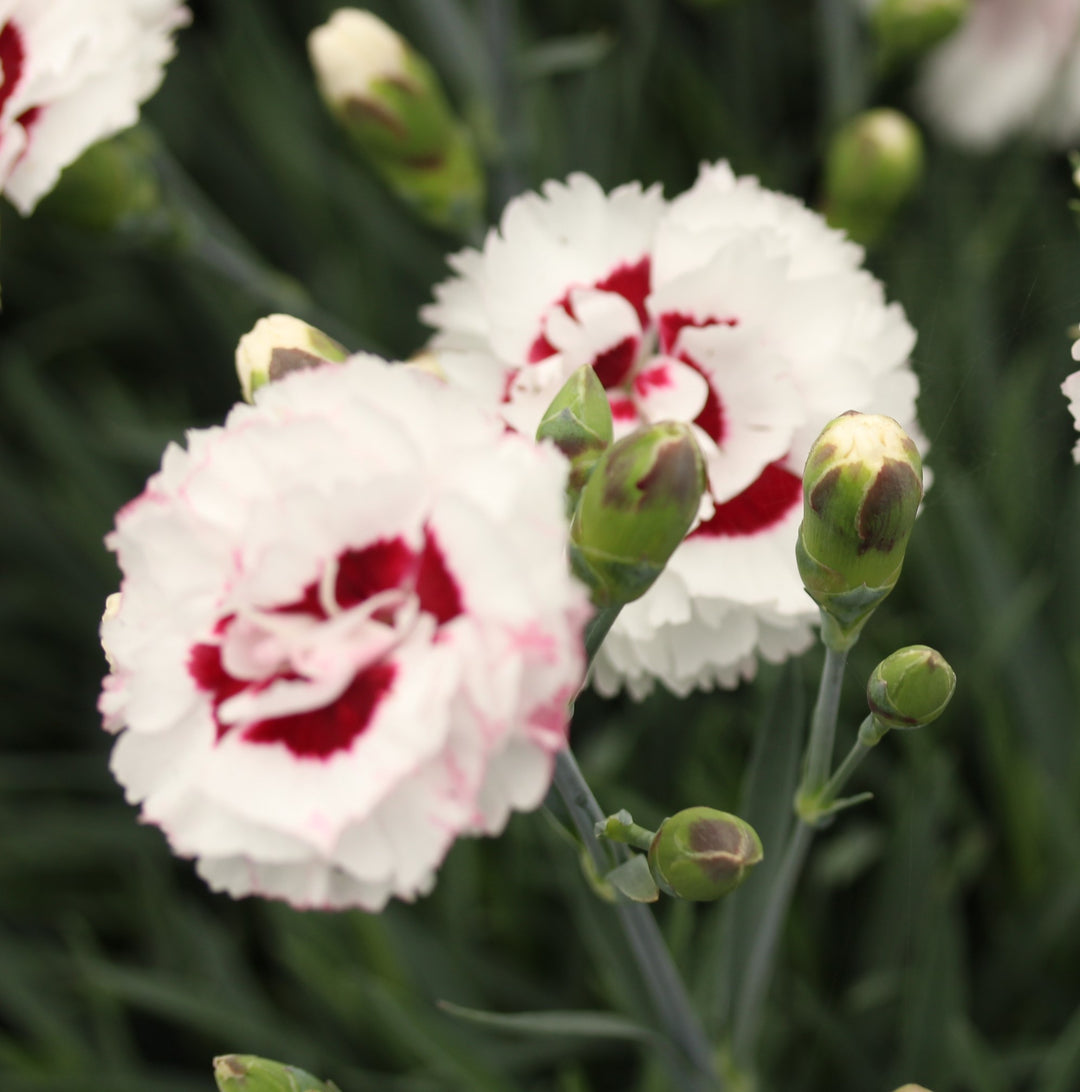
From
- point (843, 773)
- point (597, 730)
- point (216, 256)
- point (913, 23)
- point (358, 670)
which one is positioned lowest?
point (597, 730)

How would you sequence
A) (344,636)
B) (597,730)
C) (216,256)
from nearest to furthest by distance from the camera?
(344,636) → (216,256) → (597,730)

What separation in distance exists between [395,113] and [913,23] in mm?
424

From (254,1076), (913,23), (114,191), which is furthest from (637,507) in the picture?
(913,23)

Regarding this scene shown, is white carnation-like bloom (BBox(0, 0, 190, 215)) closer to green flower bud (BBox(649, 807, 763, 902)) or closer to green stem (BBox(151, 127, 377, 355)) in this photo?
green stem (BBox(151, 127, 377, 355))

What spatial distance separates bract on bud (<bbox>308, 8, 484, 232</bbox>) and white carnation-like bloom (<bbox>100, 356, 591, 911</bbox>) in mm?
508

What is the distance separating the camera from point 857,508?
487 millimetres

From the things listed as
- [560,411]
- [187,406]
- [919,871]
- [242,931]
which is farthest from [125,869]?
[560,411]

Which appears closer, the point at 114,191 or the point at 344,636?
the point at 344,636

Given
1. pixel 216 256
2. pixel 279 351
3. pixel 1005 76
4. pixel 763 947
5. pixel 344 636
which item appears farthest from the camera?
pixel 1005 76

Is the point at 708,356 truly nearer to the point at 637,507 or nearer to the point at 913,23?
the point at 637,507

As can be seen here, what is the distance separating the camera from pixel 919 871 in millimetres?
833

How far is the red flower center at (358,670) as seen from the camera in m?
Result: 0.42

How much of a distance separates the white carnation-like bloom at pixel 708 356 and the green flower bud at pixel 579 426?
3.0 inches

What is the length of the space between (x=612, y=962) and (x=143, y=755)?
33cm
